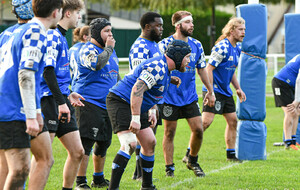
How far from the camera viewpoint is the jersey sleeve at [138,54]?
22.5 ft

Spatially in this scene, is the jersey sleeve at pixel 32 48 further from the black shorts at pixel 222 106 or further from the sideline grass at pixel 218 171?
the black shorts at pixel 222 106

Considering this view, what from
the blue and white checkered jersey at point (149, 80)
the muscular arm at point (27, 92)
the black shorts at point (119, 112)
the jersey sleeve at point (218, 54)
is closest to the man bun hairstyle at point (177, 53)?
the blue and white checkered jersey at point (149, 80)

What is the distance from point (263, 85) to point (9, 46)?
222 inches

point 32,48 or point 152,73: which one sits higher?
point 32,48

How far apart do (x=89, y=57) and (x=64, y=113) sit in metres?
1.28

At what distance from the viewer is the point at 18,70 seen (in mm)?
4176

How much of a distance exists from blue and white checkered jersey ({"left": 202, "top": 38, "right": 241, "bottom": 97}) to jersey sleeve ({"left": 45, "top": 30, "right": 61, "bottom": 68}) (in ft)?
12.0

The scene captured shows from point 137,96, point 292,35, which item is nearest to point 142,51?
point 137,96

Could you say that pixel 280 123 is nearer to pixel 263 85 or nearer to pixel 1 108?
pixel 263 85

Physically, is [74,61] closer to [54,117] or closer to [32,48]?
[54,117]

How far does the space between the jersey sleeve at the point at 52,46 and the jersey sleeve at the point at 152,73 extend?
0.90 metres

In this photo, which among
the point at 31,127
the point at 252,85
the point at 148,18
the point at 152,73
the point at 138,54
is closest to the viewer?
the point at 31,127

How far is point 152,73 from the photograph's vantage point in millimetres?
5543

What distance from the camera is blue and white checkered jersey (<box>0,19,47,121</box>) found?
408 cm
